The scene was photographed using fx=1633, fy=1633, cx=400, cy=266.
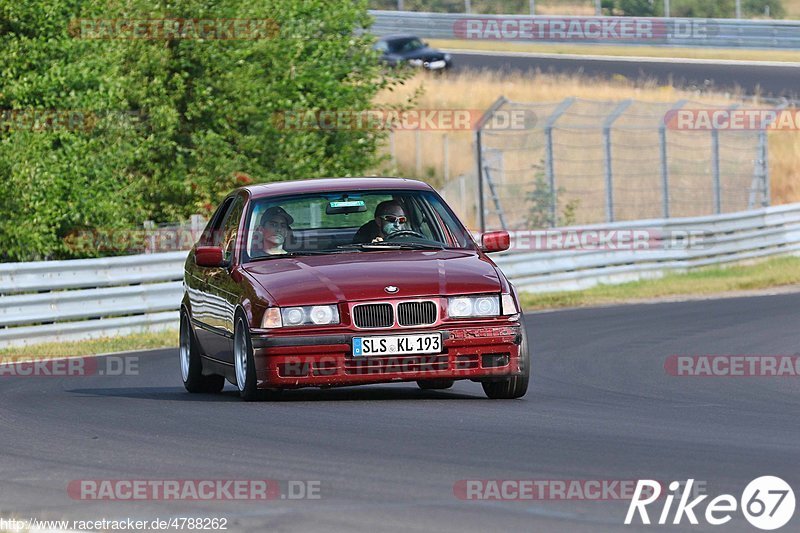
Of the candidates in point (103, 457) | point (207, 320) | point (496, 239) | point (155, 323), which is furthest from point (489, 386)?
point (155, 323)

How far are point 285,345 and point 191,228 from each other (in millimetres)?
13387

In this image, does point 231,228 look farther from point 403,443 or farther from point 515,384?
point 403,443

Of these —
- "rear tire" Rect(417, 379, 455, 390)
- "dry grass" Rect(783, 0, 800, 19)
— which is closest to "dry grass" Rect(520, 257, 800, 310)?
"rear tire" Rect(417, 379, 455, 390)

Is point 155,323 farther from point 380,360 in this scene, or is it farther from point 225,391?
point 380,360

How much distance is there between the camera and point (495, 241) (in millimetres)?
11164

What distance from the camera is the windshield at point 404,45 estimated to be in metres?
54.3

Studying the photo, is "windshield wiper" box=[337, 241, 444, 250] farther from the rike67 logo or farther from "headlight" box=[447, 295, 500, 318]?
the rike67 logo

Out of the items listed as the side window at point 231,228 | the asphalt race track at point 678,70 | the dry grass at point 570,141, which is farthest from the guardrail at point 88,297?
the asphalt race track at point 678,70

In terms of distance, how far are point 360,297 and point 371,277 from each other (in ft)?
0.74

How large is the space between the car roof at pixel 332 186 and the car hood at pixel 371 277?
0.72 m

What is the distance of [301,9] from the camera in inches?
1135

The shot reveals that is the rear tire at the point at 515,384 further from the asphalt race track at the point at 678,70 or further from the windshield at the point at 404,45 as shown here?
the windshield at the point at 404,45

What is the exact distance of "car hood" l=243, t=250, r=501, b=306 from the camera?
10.0 meters

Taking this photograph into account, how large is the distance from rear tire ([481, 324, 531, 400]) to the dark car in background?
Result: 43560 millimetres
